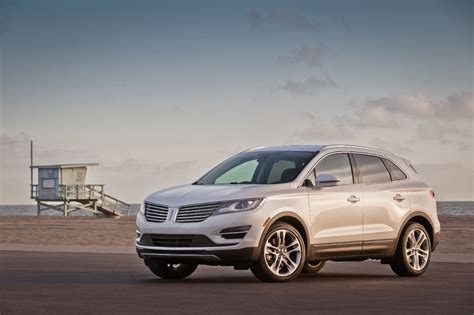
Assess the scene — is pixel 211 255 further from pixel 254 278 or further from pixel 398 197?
pixel 398 197

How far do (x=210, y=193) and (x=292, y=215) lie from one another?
1154 millimetres

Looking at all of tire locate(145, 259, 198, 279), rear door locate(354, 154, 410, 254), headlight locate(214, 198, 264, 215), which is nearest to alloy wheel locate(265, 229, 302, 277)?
headlight locate(214, 198, 264, 215)

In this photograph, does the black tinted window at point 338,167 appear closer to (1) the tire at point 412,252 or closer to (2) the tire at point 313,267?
(1) the tire at point 412,252

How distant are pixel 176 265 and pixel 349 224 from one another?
256 centimetres

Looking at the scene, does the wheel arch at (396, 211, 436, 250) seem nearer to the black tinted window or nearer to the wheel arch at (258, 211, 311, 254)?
the black tinted window

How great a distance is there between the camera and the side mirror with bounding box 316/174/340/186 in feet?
50.4

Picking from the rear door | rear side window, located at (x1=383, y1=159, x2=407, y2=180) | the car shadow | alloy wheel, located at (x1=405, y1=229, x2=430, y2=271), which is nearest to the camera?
the car shadow

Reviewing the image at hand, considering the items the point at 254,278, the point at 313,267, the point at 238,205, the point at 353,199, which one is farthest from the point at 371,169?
the point at 238,205

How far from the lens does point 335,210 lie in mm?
15641

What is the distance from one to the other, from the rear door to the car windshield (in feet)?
3.40

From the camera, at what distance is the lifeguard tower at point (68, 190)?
8162 centimetres

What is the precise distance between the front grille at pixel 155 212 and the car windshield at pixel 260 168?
128 centimetres

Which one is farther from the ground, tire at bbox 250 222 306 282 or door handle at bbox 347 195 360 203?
door handle at bbox 347 195 360 203

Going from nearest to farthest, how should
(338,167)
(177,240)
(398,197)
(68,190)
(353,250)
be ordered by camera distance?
1. (177,240)
2. (353,250)
3. (338,167)
4. (398,197)
5. (68,190)
